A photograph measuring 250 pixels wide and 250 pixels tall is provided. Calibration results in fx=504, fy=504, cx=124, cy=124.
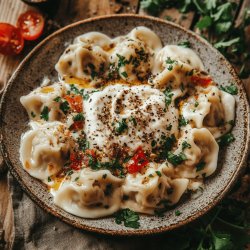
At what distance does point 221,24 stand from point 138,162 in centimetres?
220

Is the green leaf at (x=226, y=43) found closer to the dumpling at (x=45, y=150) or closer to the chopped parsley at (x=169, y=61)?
→ the chopped parsley at (x=169, y=61)

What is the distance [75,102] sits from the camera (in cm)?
578

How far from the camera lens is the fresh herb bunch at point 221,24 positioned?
6.38 metres

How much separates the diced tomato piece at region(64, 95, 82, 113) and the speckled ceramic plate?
17.7 inches

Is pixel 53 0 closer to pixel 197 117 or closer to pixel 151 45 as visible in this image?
pixel 151 45

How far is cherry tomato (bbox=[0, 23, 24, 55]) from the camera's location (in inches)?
255

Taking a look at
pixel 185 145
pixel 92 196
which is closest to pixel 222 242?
pixel 185 145

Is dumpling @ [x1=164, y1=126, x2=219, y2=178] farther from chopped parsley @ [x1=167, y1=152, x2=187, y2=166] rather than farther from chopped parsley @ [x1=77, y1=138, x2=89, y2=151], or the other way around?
chopped parsley @ [x1=77, y1=138, x2=89, y2=151]

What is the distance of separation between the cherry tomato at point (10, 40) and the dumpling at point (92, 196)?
2.13 metres

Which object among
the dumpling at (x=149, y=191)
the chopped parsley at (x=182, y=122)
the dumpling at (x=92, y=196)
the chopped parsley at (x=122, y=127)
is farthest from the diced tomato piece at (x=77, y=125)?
the chopped parsley at (x=182, y=122)

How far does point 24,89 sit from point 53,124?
60cm

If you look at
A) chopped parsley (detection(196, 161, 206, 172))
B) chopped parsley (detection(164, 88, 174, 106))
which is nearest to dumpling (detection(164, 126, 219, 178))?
chopped parsley (detection(196, 161, 206, 172))

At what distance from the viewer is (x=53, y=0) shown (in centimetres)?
675

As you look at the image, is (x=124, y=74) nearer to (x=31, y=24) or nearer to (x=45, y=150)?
Answer: (x=45, y=150)
